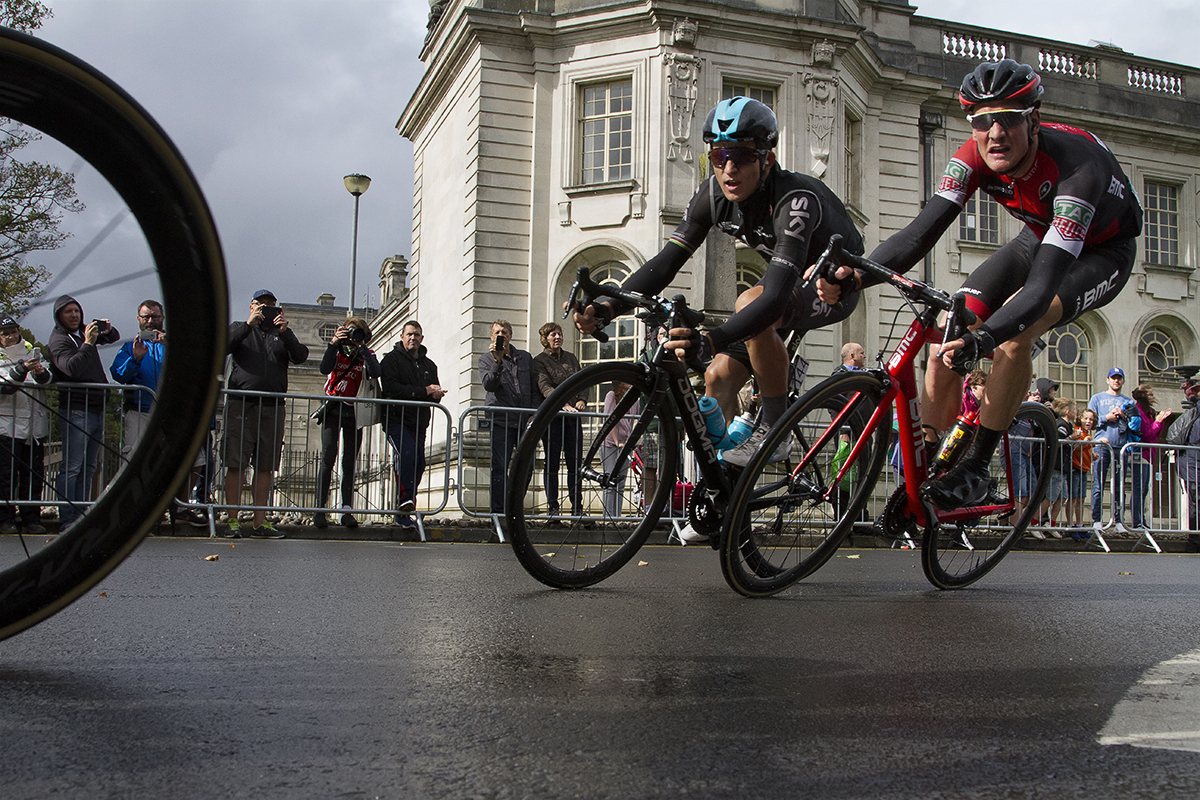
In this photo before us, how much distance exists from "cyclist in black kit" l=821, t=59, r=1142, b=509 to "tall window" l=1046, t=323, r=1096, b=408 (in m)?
27.5

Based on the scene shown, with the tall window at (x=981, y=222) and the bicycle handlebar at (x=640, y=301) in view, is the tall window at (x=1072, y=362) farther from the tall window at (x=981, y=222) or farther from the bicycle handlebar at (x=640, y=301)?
the bicycle handlebar at (x=640, y=301)

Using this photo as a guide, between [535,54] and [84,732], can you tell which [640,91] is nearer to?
[535,54]

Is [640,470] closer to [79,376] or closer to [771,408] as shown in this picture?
[771,408]

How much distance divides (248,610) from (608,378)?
166cm

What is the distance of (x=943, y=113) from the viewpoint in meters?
29.6

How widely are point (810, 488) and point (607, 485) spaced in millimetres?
892

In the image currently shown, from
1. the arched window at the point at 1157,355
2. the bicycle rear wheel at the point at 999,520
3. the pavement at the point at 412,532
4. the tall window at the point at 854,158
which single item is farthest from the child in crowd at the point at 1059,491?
the arched window at the point at 1157,355

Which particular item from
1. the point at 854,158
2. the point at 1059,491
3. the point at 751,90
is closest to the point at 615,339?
the point at 751,90

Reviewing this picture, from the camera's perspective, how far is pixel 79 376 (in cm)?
219

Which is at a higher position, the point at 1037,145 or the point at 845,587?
the point at 1037,145

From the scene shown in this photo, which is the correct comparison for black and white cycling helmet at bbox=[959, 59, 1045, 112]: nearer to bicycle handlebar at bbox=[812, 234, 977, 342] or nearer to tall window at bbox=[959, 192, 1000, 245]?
bicycle handlebar at bbox=[812, 234, 977, 342]

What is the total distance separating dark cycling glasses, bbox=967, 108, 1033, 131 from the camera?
467cm

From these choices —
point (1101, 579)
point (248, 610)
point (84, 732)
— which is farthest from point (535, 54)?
point (84, 732)

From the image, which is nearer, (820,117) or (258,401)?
(258,401)
